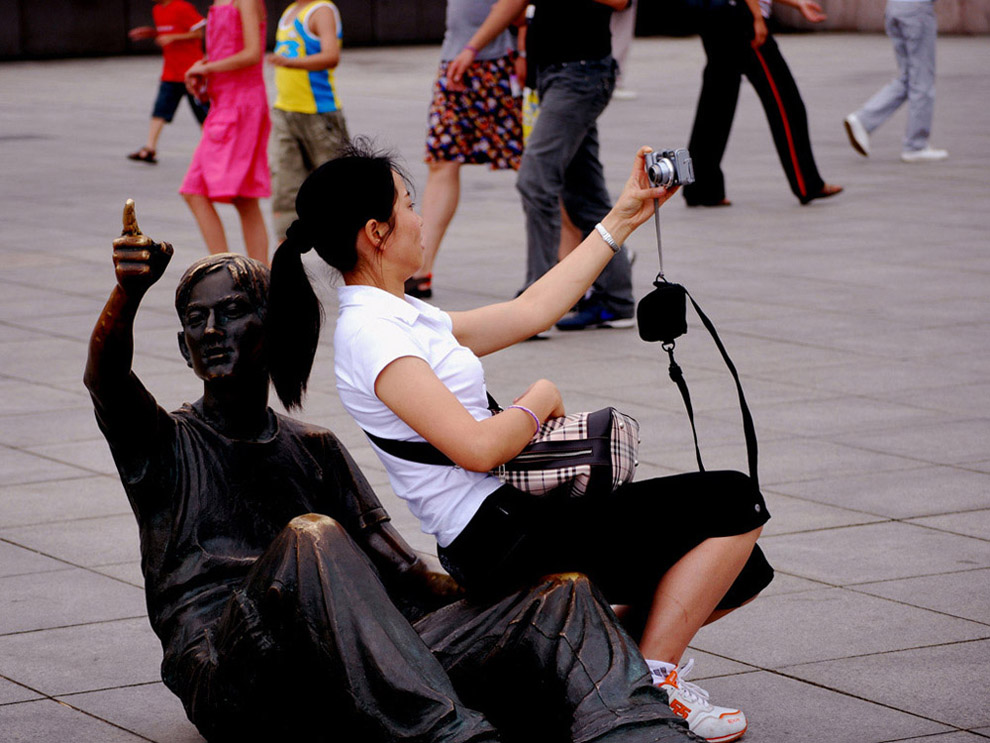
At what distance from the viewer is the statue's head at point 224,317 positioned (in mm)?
3332

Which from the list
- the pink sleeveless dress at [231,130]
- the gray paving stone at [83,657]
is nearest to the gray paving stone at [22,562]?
the gray paving stone at [83,657]

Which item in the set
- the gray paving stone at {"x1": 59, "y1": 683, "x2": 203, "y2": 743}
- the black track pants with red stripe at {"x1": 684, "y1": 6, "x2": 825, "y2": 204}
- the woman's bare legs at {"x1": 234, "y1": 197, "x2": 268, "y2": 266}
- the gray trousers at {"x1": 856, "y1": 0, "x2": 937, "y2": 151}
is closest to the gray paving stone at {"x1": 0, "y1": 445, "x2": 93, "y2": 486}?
the gray paving stone at {"x1": 59, "y1": 683, "x2": 203, "y2": 743}

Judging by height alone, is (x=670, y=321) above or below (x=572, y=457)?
above

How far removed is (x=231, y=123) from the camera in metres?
8.44

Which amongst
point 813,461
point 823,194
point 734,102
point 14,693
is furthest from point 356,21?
point 14,693

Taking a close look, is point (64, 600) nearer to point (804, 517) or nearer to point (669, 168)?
point (669, 168)

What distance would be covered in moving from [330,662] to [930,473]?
290 cm

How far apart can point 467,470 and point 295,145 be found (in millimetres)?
6312

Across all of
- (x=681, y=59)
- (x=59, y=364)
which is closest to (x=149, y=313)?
(x=59, y=364)

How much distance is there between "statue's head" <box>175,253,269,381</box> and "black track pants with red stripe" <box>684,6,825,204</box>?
831 centimetres

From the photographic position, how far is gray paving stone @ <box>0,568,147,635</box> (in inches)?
162

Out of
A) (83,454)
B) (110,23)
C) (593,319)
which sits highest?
(83,454)

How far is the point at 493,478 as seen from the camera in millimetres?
3234

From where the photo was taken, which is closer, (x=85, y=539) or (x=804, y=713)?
(x=804, y=713)
